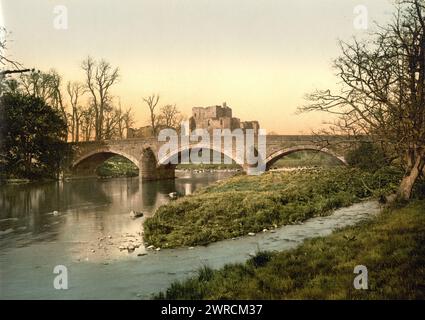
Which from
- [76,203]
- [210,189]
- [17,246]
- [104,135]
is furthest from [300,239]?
[104,135]

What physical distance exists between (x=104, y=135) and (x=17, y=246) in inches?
1751

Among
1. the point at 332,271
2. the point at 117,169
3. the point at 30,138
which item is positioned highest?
the point at 30,138

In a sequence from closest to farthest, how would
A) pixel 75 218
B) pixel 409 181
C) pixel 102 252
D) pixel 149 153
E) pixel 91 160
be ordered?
pixel 102 252 → pixel 409 181 → pixel 75 218 → pixel 149 153 → pixel 91 160

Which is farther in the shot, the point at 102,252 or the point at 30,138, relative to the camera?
the point at 30,138

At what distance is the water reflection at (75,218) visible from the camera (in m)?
13.6

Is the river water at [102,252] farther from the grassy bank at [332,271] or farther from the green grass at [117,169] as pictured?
the green grass at [117,169]

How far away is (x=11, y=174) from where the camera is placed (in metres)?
39.3

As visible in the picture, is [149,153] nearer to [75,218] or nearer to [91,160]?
[91,160]

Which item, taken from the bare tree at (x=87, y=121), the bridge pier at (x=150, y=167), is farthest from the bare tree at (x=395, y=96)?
the bare tree at (x=87, y=121)

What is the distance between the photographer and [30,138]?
40938mm

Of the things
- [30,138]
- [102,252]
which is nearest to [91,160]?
[30,138]

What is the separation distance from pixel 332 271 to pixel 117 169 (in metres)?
47.5

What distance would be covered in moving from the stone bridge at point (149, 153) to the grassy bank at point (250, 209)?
11484mm

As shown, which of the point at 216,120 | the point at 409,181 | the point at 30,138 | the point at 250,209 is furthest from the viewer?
the point at 216,120
